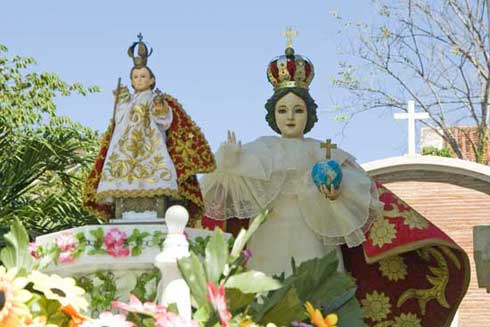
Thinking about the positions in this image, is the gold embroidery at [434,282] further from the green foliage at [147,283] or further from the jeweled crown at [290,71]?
the green foliage at [147,283]

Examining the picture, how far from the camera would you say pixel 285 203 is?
6418mm

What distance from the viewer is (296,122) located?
6.54 meters

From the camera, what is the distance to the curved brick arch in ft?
49.3

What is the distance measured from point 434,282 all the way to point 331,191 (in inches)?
47.9

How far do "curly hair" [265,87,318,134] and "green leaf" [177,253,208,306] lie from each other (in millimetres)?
3647

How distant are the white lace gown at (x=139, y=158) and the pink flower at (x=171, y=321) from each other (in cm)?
192

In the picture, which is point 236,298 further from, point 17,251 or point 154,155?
point 154,155

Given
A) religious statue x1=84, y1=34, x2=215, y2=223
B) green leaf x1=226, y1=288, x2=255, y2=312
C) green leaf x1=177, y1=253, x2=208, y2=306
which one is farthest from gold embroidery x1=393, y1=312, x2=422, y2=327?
green leaf x1=177, y1=253, x2=208, y2=306

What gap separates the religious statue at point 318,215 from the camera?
633cm

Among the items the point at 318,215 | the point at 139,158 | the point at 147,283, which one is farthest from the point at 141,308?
the point at 318,215

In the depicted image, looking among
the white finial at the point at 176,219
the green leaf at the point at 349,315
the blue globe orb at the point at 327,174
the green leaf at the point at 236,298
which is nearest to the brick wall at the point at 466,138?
the blue globe orb at the point at 327,174

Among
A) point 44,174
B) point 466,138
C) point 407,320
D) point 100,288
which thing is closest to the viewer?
point 100,288

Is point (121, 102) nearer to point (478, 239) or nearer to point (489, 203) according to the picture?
point (478, 239)

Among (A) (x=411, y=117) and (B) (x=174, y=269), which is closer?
(B) (x=174, y=269)
